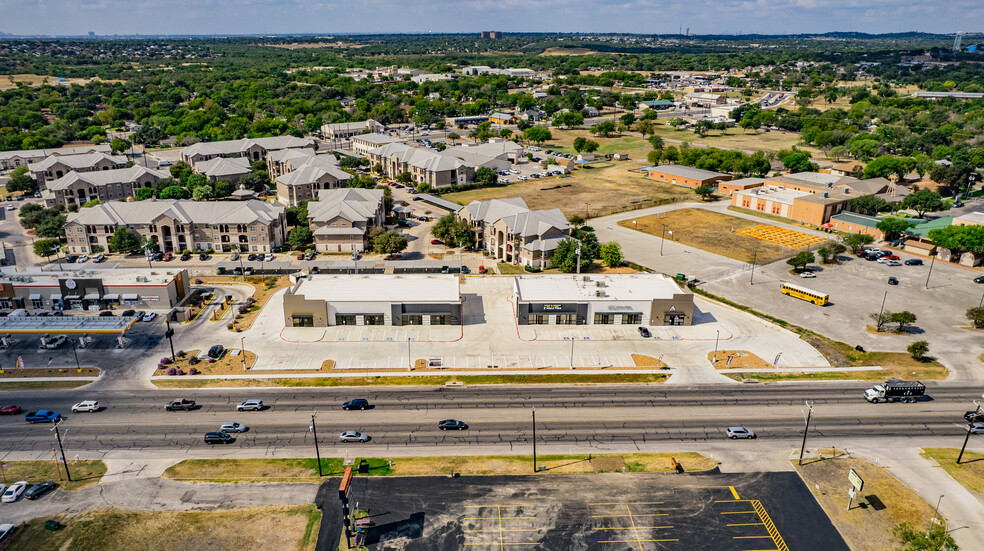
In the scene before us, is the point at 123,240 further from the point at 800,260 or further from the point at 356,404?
the point at 800,260

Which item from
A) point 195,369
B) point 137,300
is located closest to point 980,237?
point 195,369

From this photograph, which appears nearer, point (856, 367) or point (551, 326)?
point (856, 367)

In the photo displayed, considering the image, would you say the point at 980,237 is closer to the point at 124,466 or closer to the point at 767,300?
the point at 767,300

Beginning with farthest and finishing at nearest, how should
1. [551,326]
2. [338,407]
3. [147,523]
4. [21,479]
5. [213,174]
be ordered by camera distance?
[213,174]
[551,326]
[338,407]
[21,479]
[147,523]

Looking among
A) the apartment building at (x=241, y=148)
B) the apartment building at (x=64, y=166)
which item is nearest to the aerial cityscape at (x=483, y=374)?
the apartment building at (x=64, y=166)

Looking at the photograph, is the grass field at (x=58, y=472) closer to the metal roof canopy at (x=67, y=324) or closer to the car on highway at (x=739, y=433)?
the metal roof canopy at (x=67, y=324)

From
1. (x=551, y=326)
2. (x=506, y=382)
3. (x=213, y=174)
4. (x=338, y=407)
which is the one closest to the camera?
(x=338, y=407)

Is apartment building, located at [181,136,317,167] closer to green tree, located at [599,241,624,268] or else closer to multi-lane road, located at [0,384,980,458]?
green tree, located at [599,241,624,268]
